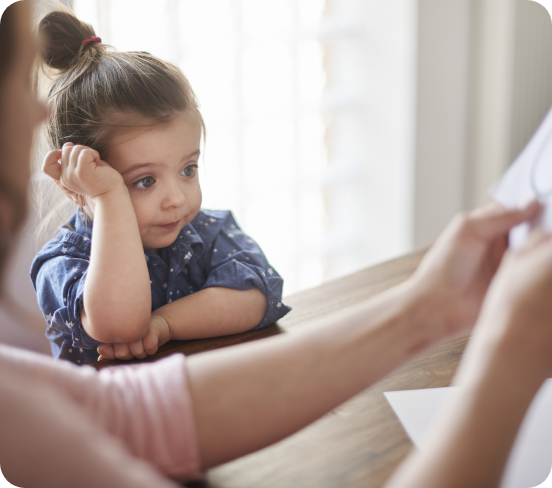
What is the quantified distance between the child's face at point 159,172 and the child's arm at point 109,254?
37mm

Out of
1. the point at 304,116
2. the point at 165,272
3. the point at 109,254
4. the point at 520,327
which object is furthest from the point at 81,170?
the point at 304,116

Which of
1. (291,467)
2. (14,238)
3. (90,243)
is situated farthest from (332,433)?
(90,243)

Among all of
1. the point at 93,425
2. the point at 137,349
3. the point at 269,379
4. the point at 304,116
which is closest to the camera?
the point at 93,425

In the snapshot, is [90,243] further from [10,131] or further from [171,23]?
[171,23]

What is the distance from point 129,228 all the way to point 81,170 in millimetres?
116

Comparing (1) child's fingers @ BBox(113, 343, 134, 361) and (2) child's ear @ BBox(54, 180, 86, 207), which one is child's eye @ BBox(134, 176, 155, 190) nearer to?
(2) child's ear @ BBox(54, 180, 86, 207)

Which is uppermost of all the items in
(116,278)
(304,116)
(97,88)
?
(97,88)

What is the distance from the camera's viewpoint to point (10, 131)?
436mm

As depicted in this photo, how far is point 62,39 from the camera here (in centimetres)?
98

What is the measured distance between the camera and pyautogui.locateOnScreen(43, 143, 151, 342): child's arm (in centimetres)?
80

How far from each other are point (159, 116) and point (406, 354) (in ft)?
1.92

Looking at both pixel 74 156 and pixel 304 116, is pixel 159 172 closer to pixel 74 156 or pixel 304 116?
pixel 74 156

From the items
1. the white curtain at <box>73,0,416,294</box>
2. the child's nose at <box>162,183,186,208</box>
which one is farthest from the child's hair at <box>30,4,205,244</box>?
the white curtain at <box>73,0,416,294</box>

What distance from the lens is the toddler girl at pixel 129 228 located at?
0.83m
